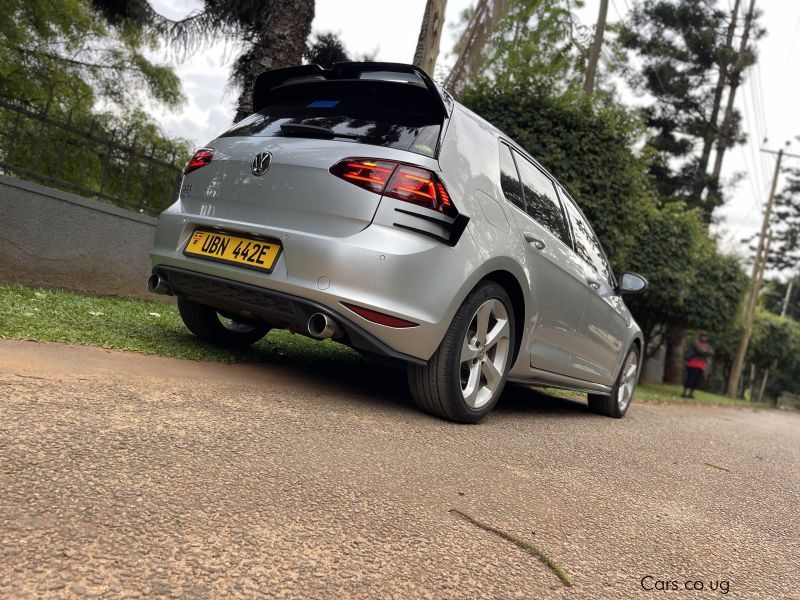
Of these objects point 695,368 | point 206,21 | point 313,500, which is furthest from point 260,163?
point 695,368

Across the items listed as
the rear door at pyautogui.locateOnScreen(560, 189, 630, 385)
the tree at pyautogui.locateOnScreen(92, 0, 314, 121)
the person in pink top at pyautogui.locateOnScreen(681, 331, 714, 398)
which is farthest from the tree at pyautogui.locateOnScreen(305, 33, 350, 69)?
the person in pink top at pyautogui.locateOnScreen(681, 331, 714, 398)

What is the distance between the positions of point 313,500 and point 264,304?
152 centimetres

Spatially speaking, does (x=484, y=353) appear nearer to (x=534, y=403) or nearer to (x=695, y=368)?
(x=534, y=403)

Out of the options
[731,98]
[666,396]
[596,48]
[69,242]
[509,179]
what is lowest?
[666,396]

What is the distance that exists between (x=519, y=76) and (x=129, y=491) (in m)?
9.20

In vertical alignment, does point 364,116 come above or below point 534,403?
above

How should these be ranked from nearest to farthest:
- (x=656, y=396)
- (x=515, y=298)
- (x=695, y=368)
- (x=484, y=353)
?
(x=484, y=353) < (x=515, y=298) < (x=656, y=396) < (x=695, y=368)

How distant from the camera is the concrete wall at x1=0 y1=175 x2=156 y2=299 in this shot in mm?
5902

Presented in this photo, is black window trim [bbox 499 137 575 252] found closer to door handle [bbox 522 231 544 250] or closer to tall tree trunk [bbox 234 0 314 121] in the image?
door handle [bbox 522 231 544 250]

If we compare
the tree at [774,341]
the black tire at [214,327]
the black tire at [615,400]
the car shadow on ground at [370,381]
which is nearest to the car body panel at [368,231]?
the car shadow on ground at [370,381]

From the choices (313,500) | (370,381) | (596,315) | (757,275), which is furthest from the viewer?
(757,275)

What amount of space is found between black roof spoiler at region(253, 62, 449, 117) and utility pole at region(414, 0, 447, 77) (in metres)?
4.22

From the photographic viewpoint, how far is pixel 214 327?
15.1 feet


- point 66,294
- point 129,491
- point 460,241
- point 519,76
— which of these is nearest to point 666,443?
point 460,241
